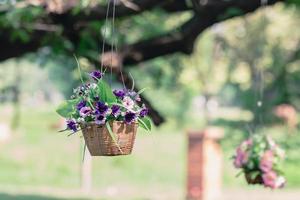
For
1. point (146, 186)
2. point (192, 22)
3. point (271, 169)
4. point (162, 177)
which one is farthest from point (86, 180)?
point (271, 169)

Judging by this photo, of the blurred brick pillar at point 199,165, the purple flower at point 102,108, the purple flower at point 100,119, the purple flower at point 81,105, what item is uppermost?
the blurred brick pillar at point 199,165

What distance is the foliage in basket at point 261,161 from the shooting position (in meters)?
7.48

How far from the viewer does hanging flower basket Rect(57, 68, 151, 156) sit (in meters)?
5.08

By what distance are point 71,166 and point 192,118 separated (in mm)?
19571

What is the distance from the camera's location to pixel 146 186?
60.5 feet

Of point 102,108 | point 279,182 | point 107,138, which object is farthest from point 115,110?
point 279,182

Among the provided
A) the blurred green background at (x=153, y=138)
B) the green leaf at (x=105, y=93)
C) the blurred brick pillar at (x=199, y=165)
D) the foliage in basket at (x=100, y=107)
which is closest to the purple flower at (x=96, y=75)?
the foliage in basket at (x=100, y=107)

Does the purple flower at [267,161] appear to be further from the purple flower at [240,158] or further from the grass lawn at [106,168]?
the grass lawn at [106,168]

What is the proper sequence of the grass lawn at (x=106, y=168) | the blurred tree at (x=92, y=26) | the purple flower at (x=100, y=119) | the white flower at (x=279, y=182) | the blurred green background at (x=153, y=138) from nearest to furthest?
the purple flower at (x=100, y=119), the white flower at (x=279, y=182), the blurred tree at (x=92, y=26), the blurred green background at (x=153, y=138), the grass lawn at (x=106, y=168)

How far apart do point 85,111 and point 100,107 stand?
0.34 ft

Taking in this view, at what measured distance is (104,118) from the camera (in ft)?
16.6

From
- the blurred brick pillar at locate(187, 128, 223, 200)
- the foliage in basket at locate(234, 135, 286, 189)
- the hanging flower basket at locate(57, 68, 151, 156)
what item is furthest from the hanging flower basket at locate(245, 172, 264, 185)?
the blurred brick pillar at locate(187, 128, 223, 200)

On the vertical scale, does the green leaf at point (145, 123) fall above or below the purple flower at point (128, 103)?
below

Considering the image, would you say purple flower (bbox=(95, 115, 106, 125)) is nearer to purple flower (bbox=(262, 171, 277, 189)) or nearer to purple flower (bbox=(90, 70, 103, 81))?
purple flower (bbox=(90, 70, 103, 81))
